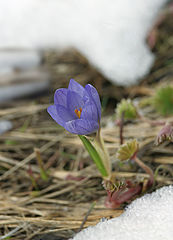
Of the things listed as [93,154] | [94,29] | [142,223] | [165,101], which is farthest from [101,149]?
[94,29]

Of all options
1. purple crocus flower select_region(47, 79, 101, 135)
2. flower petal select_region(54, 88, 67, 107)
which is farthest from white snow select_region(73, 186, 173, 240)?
flower petal select_region(54, 88, 67, 107)

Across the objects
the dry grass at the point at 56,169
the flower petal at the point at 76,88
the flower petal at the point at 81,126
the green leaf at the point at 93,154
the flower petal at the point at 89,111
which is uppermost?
the flower petal at the point at 76,88

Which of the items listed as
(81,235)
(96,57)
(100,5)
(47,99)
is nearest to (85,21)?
(100,5)

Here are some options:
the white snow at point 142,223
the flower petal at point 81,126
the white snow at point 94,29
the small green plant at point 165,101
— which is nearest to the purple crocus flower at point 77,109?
the flower petal at point 81,126

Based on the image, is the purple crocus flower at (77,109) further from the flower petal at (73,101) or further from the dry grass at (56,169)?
the dry grass at (56,169)

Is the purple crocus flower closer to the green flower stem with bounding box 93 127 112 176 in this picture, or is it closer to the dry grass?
the green flower stem with bounding box 93 127 112 176
